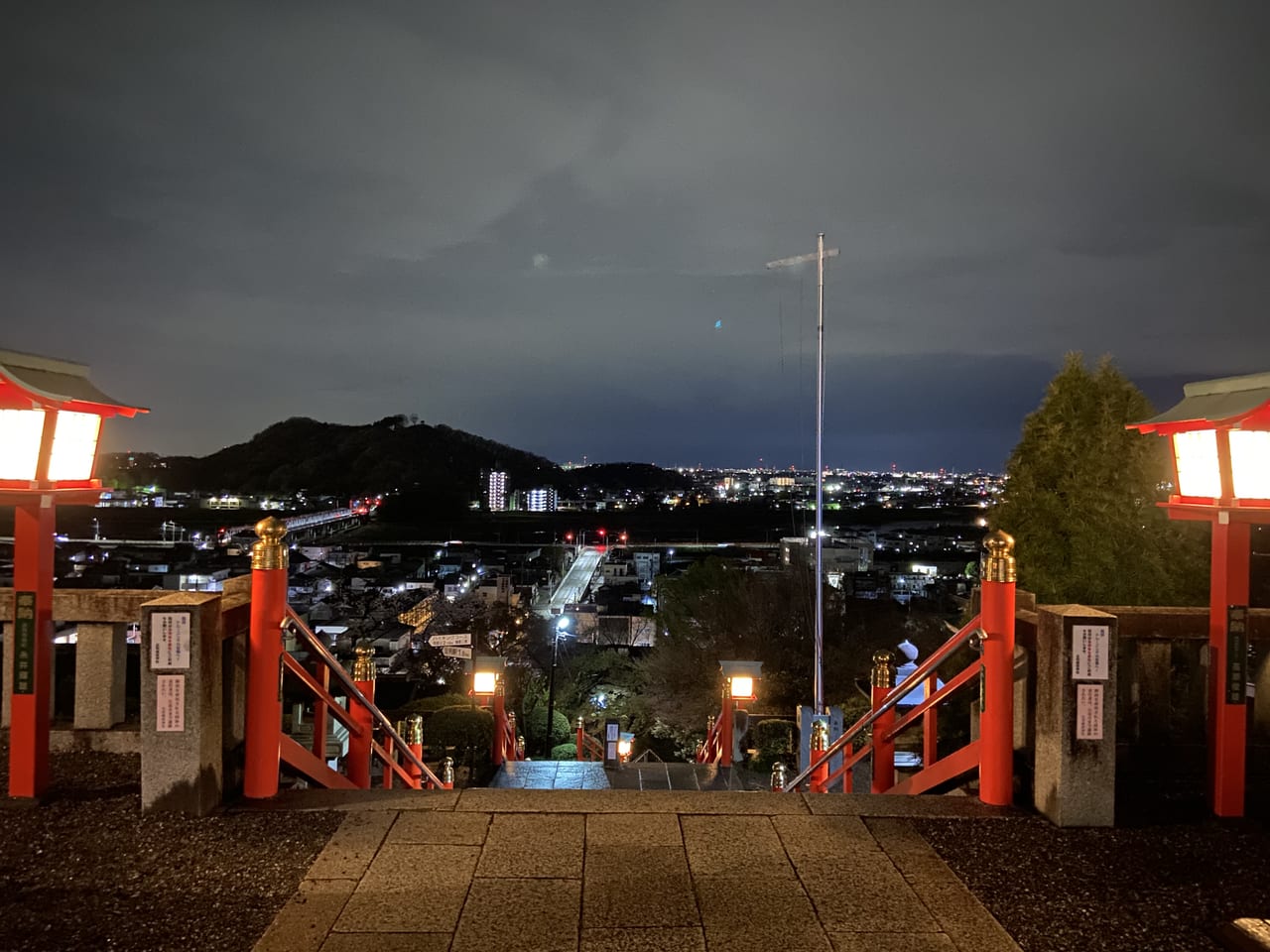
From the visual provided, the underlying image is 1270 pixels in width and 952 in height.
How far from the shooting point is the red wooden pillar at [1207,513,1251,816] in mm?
4500

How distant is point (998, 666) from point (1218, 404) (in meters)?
1.97

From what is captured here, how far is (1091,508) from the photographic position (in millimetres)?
13289

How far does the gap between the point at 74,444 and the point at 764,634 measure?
68.7 feet

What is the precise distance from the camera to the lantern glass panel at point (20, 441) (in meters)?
4.32

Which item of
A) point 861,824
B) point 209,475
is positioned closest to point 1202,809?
point 861,824

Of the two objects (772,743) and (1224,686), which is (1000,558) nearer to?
(1224,686)

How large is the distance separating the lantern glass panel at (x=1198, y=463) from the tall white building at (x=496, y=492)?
114855mm

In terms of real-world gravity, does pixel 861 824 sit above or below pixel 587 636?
above

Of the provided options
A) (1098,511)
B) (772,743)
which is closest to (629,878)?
(772,743)

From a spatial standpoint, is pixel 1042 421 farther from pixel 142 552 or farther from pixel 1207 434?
pixel 142 552

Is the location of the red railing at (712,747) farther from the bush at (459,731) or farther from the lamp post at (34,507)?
the lamp post at (34,507)

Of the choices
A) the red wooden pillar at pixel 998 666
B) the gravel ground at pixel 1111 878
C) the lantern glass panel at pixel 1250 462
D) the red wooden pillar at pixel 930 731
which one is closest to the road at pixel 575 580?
the red wooden pillar at pixel 930 731

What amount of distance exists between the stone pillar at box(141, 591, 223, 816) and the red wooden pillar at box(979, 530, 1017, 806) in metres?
4.38

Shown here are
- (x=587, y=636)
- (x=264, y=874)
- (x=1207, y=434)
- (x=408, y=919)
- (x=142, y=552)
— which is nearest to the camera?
(x=408, y=919)
